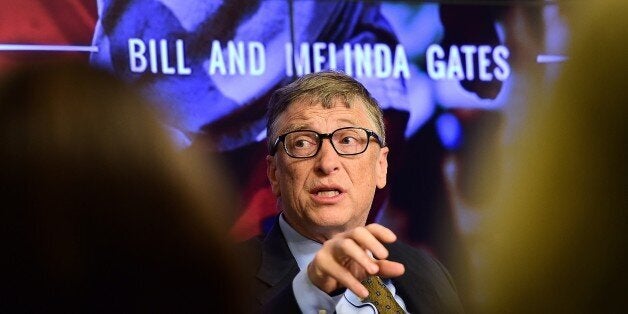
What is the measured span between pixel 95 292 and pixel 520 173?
205cm

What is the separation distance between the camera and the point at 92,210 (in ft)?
2.73

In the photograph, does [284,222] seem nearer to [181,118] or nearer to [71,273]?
[181,118]

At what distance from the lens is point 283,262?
1737mm

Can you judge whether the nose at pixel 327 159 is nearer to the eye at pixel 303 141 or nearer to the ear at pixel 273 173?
the eye at pixel 303 141

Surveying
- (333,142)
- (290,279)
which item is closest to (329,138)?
(333,142)

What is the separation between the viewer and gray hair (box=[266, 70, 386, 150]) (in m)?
1.76

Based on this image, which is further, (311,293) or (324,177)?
(324,177)

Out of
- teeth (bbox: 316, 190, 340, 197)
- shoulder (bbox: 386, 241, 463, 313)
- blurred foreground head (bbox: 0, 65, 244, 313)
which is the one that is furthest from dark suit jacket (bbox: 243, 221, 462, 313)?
blurred foreground head (bbox: 0, 65, 244, 313)

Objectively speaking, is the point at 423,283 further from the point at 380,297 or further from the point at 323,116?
the point at 323,116

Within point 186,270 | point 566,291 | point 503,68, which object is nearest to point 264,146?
point 503,68

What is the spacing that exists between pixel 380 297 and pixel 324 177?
0.25 meters

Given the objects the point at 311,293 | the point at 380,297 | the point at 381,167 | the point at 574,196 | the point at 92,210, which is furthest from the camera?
the point at 574,196

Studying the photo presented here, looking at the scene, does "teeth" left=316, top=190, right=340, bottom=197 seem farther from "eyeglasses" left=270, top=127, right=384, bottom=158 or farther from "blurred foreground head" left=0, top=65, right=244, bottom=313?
"blurred foreground head" left=0, top=65, right=244, bottom=313

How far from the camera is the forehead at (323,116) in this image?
5.67ft
